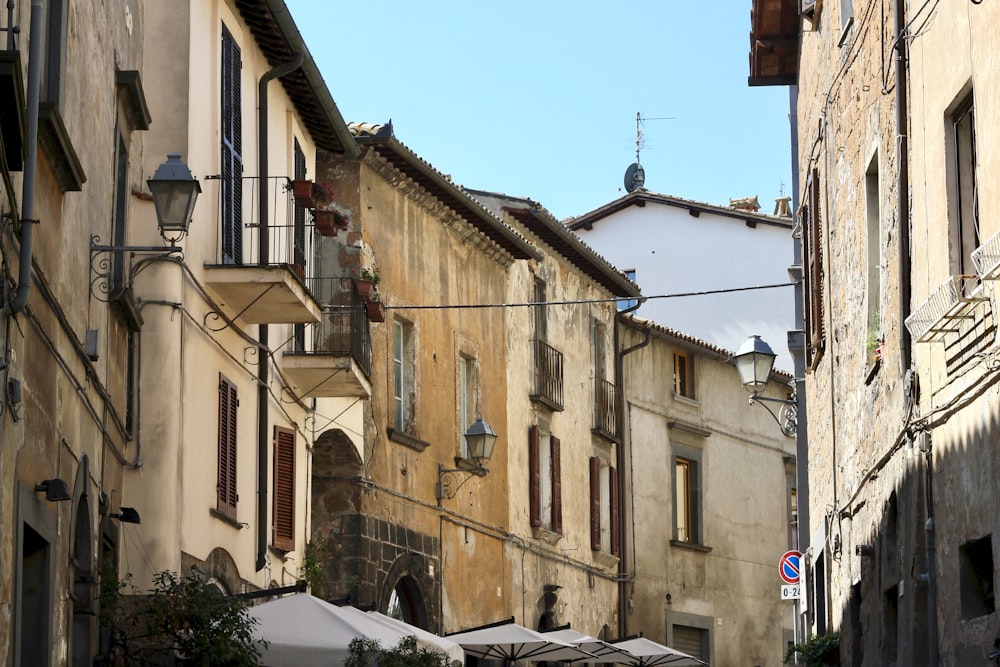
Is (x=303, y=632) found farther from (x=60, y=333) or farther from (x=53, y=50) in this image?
(x=53, y=50)

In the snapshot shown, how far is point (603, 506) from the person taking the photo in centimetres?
3142

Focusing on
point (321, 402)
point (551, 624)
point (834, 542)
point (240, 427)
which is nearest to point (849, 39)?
point (834, 542)

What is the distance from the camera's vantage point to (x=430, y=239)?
78.6 ft

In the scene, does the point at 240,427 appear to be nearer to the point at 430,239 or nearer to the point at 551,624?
the point at 430,239

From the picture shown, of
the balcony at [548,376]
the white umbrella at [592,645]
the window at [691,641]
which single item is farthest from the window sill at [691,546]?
the white umbrella at [592,645]

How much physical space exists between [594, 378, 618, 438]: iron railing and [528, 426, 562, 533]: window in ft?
7.47

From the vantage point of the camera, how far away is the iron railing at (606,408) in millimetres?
30953

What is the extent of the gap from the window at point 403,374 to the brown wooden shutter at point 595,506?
828 cm

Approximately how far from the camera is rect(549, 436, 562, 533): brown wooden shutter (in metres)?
28.5

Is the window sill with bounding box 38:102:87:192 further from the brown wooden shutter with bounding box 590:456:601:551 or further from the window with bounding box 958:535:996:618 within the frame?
the brown wooden shutter with bounding box 590:456:601:551

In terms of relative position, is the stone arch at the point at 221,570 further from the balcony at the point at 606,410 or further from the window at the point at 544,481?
the balcony at the point at 606,410

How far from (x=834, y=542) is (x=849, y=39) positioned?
464 cm

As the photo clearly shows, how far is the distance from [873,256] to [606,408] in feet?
59.6

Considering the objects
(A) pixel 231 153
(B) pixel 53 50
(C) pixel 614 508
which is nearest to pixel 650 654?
(C) pixel 614 508
